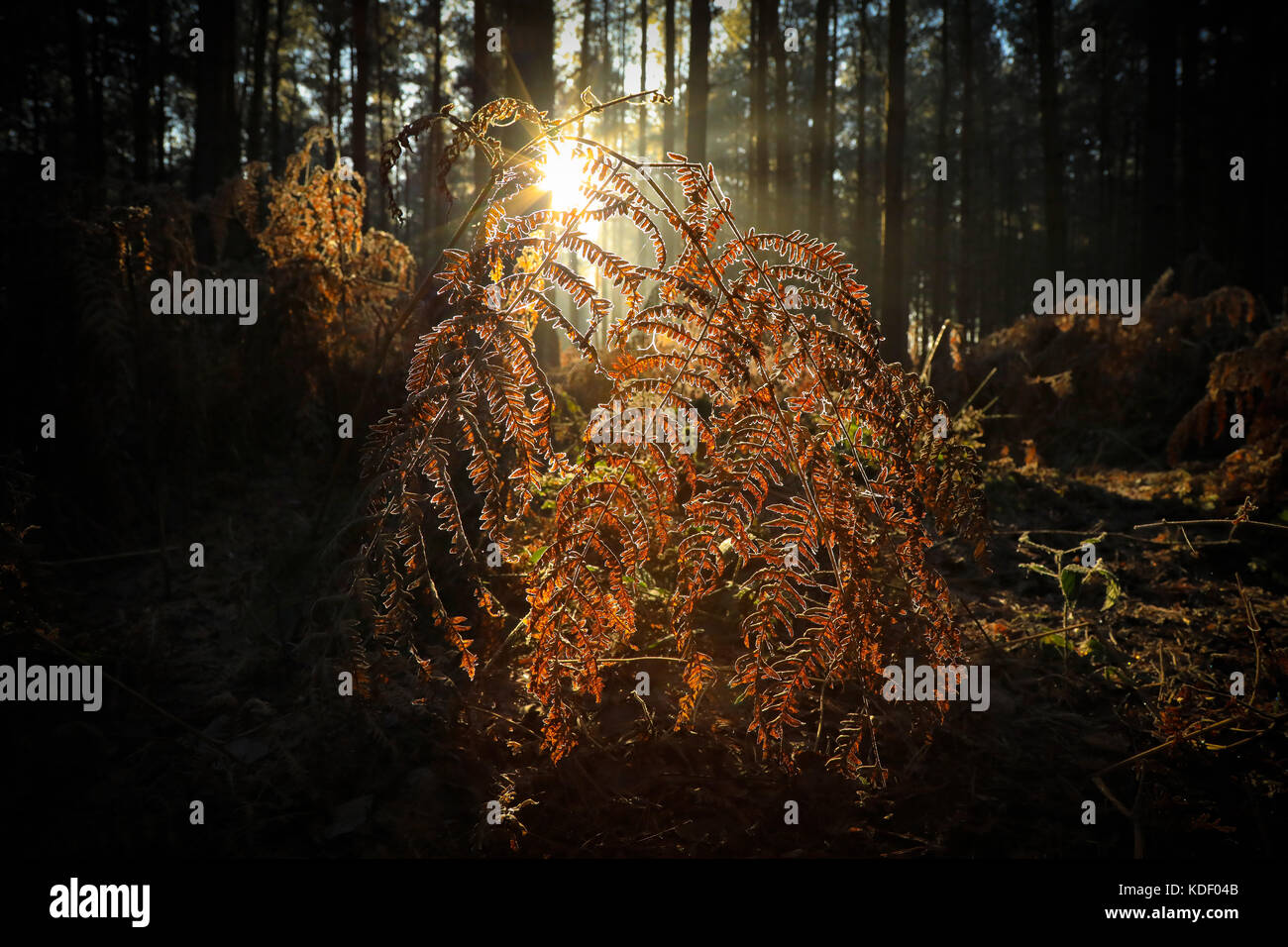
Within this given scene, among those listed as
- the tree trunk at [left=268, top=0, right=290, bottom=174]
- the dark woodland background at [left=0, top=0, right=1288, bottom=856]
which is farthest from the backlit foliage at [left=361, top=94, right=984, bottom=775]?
the tree trunk at [left=268, top=0, right=290, bottom=174]

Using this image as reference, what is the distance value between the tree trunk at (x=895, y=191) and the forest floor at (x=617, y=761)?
808 cm

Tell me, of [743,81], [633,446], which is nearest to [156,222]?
[633,446]

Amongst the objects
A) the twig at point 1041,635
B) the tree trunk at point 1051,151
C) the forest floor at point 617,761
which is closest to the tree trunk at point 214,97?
the forest floor at point 617,761

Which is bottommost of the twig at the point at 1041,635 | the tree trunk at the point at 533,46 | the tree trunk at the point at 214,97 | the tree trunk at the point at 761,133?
the twig at the point at 1041,635

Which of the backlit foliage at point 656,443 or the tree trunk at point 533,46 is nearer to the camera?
the backlit foliage at point 656,443

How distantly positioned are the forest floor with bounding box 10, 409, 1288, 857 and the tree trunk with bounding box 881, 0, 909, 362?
318 inches

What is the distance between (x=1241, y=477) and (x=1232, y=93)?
77.1ft

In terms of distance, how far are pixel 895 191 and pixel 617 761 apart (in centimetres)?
1058

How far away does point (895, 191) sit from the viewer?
34.7ft

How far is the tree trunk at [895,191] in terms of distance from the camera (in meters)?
10.3

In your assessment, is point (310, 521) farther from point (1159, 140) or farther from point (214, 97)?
point (1159, 140)

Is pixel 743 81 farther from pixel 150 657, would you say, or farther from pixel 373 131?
pixel 150 657

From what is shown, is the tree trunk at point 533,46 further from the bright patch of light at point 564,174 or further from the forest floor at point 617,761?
the bright patch of light at point 564,174

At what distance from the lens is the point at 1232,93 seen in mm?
20203
